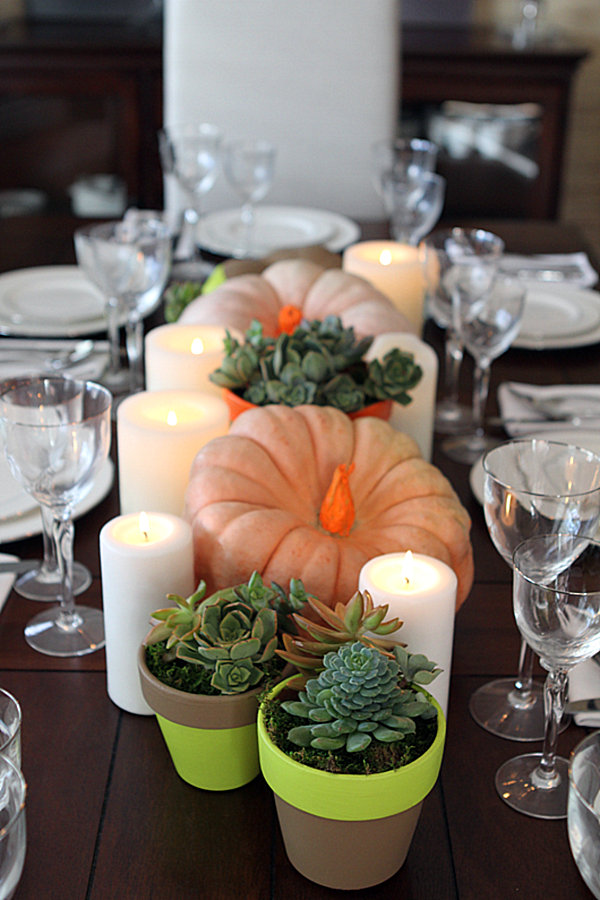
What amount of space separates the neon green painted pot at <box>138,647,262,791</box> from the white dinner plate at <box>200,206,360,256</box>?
3.89ft

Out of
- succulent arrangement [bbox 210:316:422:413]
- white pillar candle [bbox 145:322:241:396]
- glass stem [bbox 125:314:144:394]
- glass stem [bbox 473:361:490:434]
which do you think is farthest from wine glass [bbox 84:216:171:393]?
glass stem [bbox 473:361:490:434]

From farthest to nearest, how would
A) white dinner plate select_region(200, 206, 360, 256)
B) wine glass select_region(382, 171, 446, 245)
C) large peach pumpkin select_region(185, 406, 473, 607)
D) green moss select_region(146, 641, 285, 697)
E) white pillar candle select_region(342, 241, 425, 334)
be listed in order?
white dinner plate select_region(200, 206, 360, 256) < wine glass select_region(382, 171, 446, 245) < white pillar candle select_region(342, 241, 425, 334) < large peach pumpkin select_region(185, 406, 473, 607) < green moss select_region(146, 641, 285, 697)

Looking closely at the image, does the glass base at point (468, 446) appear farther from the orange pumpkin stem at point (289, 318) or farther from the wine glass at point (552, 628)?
the wine glass at point (552, 628)

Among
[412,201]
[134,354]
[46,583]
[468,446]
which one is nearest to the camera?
[46,583]

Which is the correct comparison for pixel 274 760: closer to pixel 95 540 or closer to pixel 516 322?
pixel 95 540

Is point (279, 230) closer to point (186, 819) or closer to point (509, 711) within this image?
point (509, 711)

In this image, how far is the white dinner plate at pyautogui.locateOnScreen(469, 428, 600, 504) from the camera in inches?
42.3

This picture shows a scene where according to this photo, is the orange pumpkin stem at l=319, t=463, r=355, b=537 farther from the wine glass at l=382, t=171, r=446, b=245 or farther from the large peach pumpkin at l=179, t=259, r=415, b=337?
the wine glass at l=382, t=171, r=446, b=245

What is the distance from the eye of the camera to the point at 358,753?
0.59 meters

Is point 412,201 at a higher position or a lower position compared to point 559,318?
higher

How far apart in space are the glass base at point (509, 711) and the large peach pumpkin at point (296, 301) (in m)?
0.50

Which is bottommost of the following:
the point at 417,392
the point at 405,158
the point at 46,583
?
the point at 46,583

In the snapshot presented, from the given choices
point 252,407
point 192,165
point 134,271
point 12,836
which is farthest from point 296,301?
point 12,836

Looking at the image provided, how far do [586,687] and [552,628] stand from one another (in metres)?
0.16
